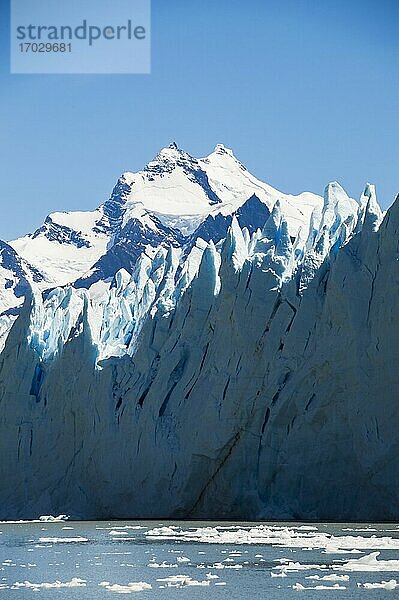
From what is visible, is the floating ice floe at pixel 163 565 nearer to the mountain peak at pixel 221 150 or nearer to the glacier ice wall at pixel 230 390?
the glacier ice wall at pixel 230 390

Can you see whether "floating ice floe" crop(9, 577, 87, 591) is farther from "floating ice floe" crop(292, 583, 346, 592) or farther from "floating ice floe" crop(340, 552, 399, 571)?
"floating ice floe" crop(340, 552, 399, 571)

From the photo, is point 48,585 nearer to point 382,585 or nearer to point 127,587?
point 127,587

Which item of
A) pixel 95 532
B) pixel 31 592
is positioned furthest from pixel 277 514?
pixel 31 592

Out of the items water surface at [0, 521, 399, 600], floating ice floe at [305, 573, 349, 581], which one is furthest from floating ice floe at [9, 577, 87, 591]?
floating ice floe at [305, 573, 349, 581]

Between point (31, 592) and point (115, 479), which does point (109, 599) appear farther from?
point (115, 479)

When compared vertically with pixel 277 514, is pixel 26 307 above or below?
above

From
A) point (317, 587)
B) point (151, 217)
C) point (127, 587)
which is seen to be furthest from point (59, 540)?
point (151, 217)

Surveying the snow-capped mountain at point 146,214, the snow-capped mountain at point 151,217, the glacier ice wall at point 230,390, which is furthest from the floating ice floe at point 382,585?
the snow-capped mountain at point 146,214
